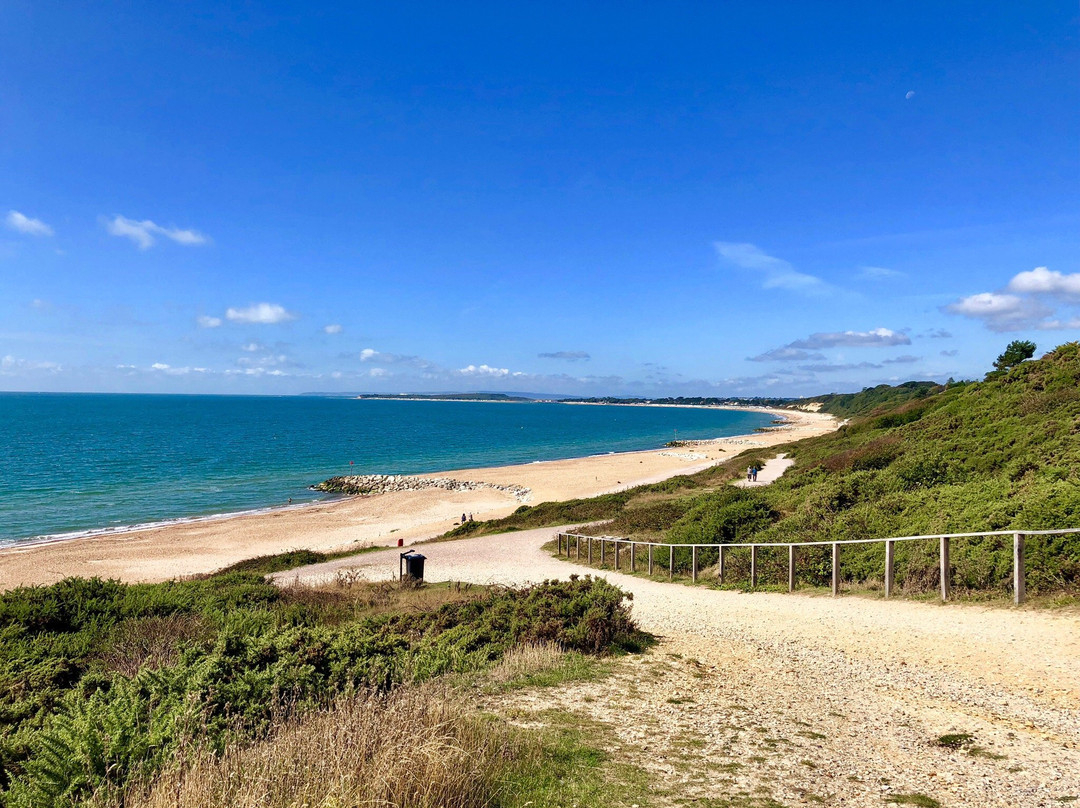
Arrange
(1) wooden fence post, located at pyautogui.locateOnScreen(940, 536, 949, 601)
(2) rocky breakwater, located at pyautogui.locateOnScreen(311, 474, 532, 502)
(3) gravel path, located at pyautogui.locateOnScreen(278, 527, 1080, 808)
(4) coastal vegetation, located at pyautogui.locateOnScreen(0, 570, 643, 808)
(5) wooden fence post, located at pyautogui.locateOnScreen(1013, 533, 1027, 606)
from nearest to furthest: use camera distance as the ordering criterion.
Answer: (4) coastal vegetation, located at pyautogui.locateOnScreen(0, 570, 643, 808)
(3) gravel path, located at pyautogui.locateOnScreen(278, 527, 1080, 808)
(5) wooden fence post, located at pyautogui.locateOnScreen(1013, 533, 1027, 606)
(1) wooden fence post, located at pyautogui.locateOnScreen(940, 536, 949, 601)
(2) rocky breakwater, located at pyautogui.locateOnScreen(311, 474, 532, 502)

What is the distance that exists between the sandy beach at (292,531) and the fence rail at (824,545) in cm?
1389

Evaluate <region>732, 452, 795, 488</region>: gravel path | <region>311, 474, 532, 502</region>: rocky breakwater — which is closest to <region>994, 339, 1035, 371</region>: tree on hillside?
<region>732, 452, 795, 488</region>: gravel path

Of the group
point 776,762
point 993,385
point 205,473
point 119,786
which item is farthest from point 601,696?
point 205,473

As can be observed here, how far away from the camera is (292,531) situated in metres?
33.6

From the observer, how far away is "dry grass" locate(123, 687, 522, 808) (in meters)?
Answer: 3.03

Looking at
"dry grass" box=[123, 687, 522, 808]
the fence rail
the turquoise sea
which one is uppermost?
"dry grass" box=[123, 687, 522, 808]

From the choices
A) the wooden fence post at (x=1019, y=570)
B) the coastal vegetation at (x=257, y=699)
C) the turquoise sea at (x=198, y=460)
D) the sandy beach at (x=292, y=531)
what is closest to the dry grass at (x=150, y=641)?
the coastal vegetation at (x=257, y=699)

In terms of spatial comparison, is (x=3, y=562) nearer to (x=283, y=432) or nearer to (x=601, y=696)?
(x=601, y=696)

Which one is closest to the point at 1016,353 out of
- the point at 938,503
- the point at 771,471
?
the point at 771,471

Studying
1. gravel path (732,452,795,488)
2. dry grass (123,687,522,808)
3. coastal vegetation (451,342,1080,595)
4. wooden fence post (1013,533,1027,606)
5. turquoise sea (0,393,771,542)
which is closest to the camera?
dry grass (123,687,522,808)

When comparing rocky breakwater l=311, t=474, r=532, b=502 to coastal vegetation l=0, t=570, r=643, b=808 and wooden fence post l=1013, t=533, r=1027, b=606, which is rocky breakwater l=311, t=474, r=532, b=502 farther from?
wooden fence post l=1013, t=533, r=1027, b=606

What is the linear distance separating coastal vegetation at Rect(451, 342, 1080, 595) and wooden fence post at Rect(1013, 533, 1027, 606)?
34 cm

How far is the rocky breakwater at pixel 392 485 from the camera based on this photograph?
163ft

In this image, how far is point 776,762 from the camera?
4574 millimetres
